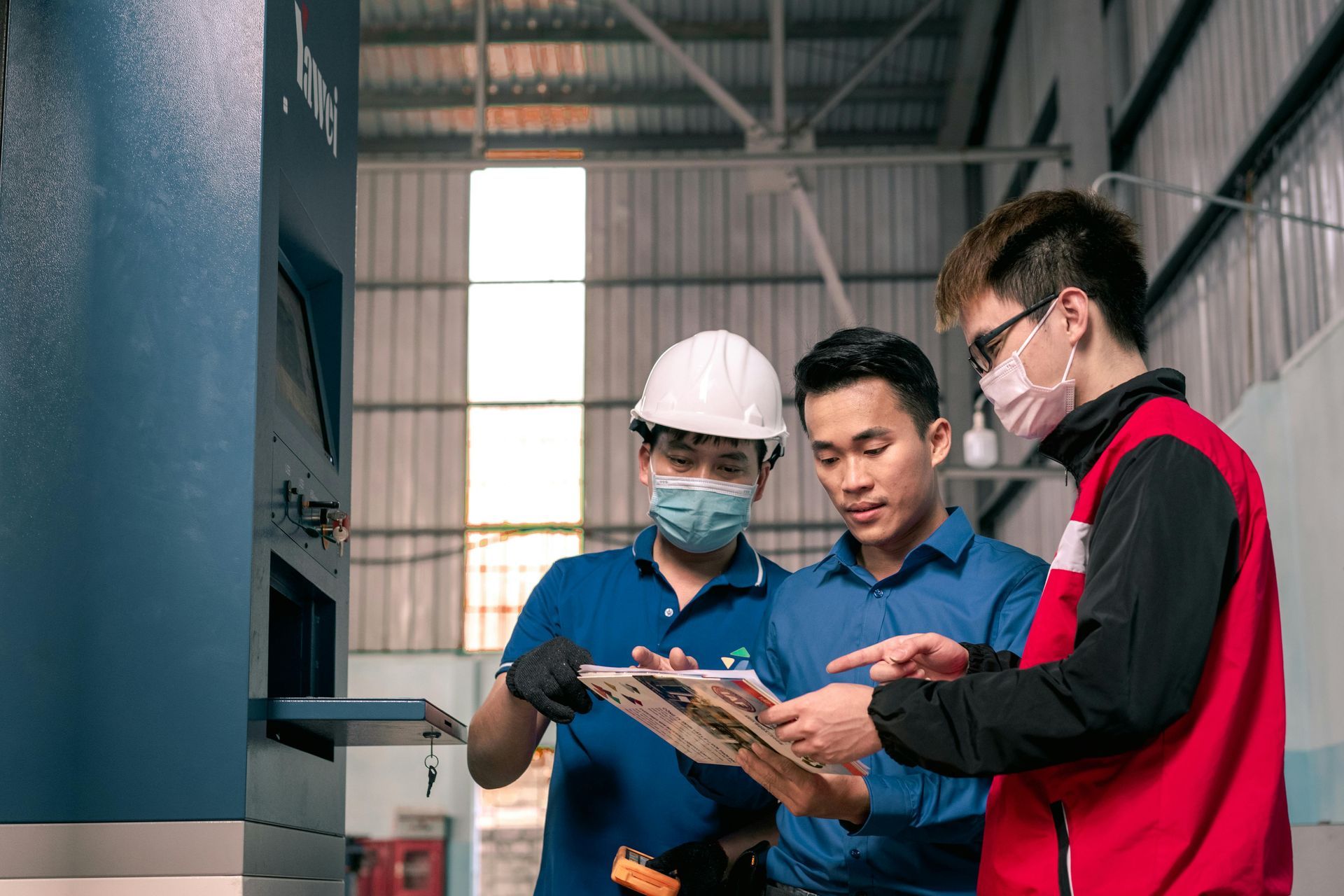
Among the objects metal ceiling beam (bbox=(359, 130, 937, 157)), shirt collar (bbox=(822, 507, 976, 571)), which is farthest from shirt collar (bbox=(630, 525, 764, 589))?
metal ceiling beam (bbox=(359, 130, 937, 157))

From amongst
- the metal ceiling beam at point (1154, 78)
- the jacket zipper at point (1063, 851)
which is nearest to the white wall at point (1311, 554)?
the metal ceiling beam at point (1154, 78)

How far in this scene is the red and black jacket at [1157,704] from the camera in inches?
58.2

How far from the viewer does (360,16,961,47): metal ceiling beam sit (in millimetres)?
13578

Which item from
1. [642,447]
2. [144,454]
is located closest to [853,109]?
[642,447]

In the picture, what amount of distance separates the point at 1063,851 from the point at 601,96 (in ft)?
45.3

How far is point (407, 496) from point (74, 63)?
1294 cm

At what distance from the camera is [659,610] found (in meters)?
2.70

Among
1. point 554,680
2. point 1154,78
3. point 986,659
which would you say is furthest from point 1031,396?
point 1154,78

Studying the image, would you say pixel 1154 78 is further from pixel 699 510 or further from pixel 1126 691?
pixel 1126 691

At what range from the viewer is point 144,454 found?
76.3 inches

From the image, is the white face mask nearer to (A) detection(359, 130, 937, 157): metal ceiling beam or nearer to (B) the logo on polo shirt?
(B) the logo on polo shirt

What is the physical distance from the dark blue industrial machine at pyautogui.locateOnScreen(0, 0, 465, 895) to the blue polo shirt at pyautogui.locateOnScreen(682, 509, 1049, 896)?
24.4 inches

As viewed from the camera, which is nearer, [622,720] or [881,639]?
[881,639]

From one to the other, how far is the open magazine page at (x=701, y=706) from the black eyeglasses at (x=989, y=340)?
0.56m
